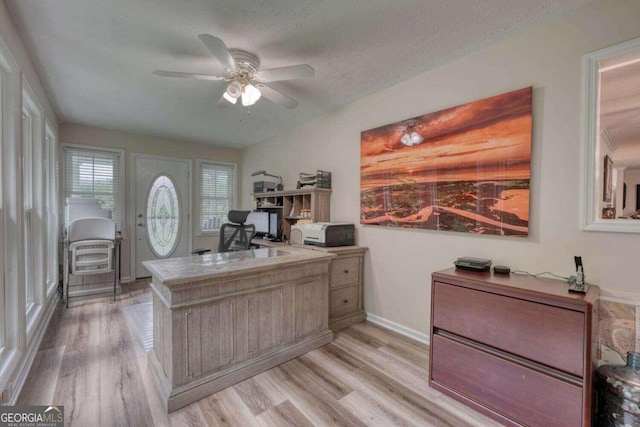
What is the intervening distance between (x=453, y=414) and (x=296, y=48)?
2.63 metres

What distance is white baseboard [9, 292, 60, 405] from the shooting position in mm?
1716

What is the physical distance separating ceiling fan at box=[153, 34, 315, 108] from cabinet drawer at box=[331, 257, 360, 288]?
5.16 ft

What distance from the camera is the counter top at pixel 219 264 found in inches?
67.6

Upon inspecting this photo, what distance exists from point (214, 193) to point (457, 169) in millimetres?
4371

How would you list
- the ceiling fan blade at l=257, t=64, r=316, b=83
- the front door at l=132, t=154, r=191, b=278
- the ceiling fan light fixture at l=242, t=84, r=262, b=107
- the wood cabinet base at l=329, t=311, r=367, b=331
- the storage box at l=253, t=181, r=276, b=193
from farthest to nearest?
1. the front door at l=132, t=154, r=191, b=278
2. the storage box at l=253, t=181, r=276, b=193
3. the wood cabinet base at l=329, t=311, r=367, b=331
4. the ceiling fan light fixture at l=242, t=84, r=262, b=107
5. the ceiling fan blade at l=257, t=64, r=316, b=83

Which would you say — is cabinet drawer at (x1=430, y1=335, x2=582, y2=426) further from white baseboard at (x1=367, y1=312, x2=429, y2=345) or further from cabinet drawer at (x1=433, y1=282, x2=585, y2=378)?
white baseboard at (x1=367, y1=312, x2=429, y2=345)

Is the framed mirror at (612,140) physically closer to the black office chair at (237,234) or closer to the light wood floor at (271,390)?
the light wood floor at (271,390)

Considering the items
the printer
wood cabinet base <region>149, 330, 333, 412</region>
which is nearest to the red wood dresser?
wood cabinet base <region>149, 330, 333, 412</region>

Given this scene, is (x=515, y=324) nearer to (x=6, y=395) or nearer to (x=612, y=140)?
(x=612, y=140)

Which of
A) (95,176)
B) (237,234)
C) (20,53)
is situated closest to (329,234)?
(237,234)

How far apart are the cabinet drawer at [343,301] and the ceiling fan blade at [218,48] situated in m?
2.13

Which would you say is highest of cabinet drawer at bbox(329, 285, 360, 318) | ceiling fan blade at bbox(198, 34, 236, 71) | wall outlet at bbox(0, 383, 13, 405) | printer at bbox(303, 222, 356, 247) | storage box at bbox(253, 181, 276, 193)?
ceiling fan blade at bbox(198, 34, 236, 71)

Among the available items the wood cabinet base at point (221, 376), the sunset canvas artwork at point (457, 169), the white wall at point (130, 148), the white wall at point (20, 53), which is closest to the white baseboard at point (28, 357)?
the wood cabinet base at point (221, 376)

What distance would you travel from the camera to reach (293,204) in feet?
12.5
